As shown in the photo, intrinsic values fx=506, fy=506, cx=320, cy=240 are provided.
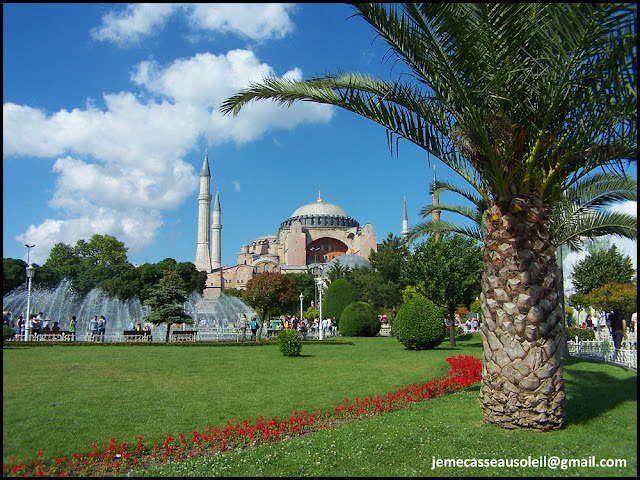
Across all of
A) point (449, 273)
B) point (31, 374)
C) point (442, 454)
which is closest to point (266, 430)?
point (442, 454)

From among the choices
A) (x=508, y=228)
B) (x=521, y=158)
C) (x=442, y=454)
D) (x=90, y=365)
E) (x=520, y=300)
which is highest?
(x=521, y=158)

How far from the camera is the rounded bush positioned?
46.4ft

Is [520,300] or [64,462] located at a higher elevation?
[520,300]

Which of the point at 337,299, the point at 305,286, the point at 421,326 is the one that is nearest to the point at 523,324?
the point at 421,326

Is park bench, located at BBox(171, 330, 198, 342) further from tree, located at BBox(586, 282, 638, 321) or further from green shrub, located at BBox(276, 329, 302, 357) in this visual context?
tree, located at BBox(586, 282, 638, 321)

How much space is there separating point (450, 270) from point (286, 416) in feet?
35.4

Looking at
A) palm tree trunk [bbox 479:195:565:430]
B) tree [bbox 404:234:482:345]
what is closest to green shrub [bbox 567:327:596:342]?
tree [bbox 404:234:482:345]

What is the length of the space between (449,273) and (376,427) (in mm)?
10916

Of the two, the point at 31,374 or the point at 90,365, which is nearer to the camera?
the point at 31,374

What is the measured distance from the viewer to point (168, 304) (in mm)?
19047

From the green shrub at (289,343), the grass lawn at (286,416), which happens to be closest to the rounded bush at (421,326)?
the green shrub at (289,343)

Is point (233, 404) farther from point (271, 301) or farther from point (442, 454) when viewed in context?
point (271, 301)

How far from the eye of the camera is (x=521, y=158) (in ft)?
16.9

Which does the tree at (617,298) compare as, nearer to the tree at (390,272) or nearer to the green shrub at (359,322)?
the green shrub at (359,322)
